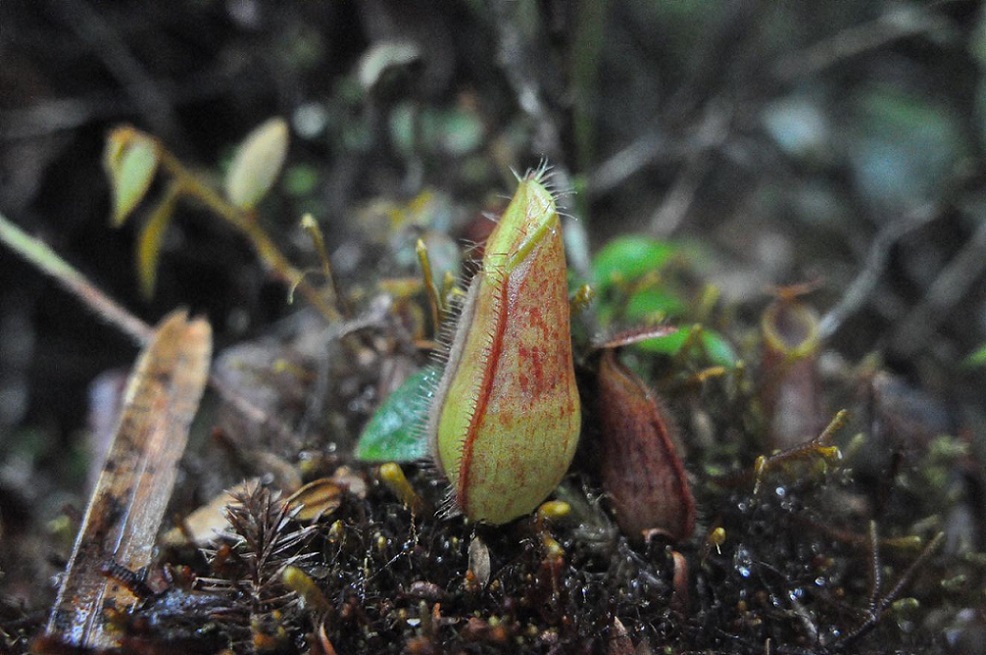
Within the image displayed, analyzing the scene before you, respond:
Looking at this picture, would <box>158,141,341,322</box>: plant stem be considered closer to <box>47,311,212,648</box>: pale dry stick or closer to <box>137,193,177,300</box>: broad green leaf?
<box>137,193,177,300</box>: broad green leaf

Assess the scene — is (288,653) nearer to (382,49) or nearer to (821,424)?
(821,424)

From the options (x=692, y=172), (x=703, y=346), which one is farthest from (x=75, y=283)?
(x=692, y=172)

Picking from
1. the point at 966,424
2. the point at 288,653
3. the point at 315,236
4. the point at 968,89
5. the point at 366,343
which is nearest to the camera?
the point at 288,653

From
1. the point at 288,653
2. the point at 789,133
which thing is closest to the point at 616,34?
the point at 789,133

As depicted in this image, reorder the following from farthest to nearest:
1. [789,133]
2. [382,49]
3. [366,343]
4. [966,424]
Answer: [789,133] → [966,424] → [382,49] → [366,343]

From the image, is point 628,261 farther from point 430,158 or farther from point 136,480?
point 136,480

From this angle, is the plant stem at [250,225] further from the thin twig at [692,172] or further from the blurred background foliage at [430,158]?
the thin twig at [692,172]

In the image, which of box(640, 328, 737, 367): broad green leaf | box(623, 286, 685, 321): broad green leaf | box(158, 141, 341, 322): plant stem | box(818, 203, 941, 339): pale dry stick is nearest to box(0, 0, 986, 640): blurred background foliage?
box(818, 203, 941, 339): pale dry stick
